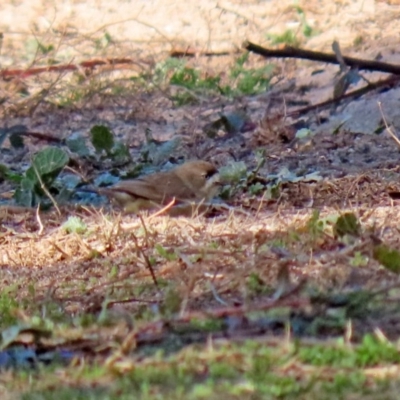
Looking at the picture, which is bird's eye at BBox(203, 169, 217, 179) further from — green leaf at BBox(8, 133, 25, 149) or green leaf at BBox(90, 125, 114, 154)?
green leaf at BBox(8, 133, 25, 149)

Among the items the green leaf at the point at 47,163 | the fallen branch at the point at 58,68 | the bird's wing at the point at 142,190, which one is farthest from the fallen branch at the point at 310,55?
the fallen branch at the point at 58,68

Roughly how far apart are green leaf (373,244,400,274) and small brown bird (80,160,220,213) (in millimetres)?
2253

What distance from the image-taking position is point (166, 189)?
18.5ft

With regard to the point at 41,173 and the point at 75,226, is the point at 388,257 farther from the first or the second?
the point at 41,173

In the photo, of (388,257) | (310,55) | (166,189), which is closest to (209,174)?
(166,189)

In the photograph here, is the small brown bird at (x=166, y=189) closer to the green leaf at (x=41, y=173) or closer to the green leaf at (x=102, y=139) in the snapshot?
the green leaf at (x=41, y=173)

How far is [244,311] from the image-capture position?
2.74 metres

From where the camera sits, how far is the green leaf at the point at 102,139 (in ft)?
22.1

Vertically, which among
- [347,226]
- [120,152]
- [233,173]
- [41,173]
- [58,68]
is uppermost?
[347,226]

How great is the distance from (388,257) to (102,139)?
3.85 meters

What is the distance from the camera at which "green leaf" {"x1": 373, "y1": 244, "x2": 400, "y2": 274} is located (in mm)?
3186

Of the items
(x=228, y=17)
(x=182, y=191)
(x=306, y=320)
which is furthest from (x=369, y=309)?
(x=228, y=17)

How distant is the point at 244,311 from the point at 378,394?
2.23ft

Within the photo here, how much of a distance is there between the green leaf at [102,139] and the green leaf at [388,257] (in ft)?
12.3
